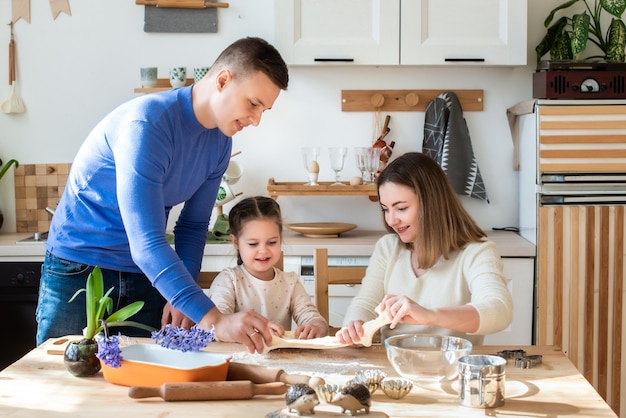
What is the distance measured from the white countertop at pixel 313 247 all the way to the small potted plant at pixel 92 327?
5.34 ft

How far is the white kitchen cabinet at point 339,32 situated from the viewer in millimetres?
3604

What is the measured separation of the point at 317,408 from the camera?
1596 millimetres

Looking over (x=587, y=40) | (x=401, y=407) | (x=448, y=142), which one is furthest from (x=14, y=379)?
(x=587, y=40)

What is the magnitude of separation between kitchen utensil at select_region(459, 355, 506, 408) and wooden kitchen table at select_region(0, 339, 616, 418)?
0.7 inches

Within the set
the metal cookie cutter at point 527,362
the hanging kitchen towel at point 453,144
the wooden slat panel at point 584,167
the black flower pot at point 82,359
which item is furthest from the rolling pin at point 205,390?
the hanging kitchen towel at point 453,144

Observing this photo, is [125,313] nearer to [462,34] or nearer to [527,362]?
[527,362]

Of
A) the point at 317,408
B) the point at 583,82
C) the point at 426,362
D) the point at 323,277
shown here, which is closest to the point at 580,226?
the point at 583,82

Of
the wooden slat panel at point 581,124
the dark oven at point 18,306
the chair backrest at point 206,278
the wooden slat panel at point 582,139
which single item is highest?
the wooden slat panel at point 581,124

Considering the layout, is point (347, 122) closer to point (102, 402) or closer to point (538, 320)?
point (538, 320)

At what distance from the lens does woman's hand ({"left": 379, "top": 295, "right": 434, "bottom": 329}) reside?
189 cm

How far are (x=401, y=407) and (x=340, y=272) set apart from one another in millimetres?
922

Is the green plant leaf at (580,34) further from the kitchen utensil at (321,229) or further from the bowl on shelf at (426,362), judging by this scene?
the bowl on shelf at (426,362)

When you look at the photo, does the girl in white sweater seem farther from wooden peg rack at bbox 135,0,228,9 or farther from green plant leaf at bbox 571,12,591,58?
wooden peg rack at bbox 135,0,228,9

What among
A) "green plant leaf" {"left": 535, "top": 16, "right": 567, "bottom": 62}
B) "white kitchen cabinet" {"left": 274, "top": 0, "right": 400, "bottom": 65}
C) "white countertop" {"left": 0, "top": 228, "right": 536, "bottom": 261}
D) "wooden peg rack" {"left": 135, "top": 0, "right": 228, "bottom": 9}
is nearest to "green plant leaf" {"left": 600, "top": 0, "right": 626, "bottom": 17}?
"green plant leaf" {"left": 535, "top": 16, "right": 567, "bottom": 62}
